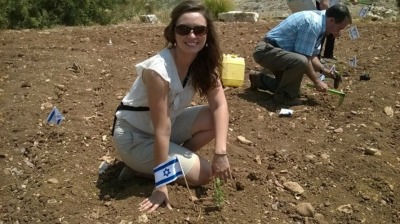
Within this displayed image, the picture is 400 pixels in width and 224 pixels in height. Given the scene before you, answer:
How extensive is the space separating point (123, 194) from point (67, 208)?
1.11ft

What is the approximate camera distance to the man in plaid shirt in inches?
175

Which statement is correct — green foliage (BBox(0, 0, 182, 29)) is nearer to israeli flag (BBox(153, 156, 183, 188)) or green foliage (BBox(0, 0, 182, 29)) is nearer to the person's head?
the person's head

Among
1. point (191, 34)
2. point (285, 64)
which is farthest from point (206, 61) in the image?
point (285, 64)

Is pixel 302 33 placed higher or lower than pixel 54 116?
higher

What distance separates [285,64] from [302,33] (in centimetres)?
32

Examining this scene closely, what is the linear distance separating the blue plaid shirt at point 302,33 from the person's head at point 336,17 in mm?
55

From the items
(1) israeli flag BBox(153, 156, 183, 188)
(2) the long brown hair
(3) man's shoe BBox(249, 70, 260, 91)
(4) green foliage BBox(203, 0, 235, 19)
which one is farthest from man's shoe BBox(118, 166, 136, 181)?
(4) green foliage BBox(203, 0, 235, 19)

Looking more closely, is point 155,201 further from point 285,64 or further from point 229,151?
point 285,64

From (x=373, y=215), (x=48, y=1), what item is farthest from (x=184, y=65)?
(x=48, y=1)

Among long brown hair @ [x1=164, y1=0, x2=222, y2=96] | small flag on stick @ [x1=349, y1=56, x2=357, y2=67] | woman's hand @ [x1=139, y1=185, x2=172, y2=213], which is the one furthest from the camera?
small flag on stick @ [x1=349, y1=56, x2=357, y2=67]

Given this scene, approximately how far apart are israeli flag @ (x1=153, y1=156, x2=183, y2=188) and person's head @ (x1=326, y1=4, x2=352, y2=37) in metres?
2.47

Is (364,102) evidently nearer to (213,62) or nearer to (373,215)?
(373,215)

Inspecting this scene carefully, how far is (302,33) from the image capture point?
4527mm

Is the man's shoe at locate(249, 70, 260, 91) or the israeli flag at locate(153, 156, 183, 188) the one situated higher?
the israeli flag at locate(153, 156, 183, 188)
